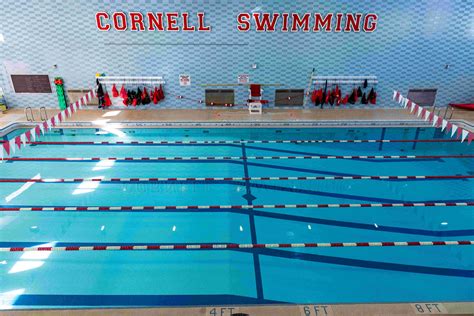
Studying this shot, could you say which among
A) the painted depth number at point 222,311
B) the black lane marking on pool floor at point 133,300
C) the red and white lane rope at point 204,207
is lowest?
the black lane marking on pool floor at point 133,300

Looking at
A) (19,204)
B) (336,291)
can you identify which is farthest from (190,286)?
(19,204)

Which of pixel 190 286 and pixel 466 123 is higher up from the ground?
pixel 466 123

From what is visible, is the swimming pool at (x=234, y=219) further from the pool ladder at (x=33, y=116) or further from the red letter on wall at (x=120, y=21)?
the red letter on wall at (x=120, y=21)

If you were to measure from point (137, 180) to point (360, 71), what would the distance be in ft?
23.3

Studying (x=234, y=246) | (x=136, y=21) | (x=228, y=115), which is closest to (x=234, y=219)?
(x=234, y=246)

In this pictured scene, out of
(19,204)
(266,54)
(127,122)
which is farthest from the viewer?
(266,54)

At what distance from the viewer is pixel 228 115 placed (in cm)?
893

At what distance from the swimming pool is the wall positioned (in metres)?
2.36

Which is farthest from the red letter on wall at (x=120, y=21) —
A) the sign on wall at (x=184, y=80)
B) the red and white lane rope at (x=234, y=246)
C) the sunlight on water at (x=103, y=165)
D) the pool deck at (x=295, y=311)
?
the pool deck at (x=295, y=311)

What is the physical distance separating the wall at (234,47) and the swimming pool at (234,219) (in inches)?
92.8

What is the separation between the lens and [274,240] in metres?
4.51

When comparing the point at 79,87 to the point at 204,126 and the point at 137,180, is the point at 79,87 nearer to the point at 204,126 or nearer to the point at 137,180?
the point at 204,126

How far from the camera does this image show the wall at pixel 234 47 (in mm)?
8461

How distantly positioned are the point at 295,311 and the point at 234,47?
24.4 feet
